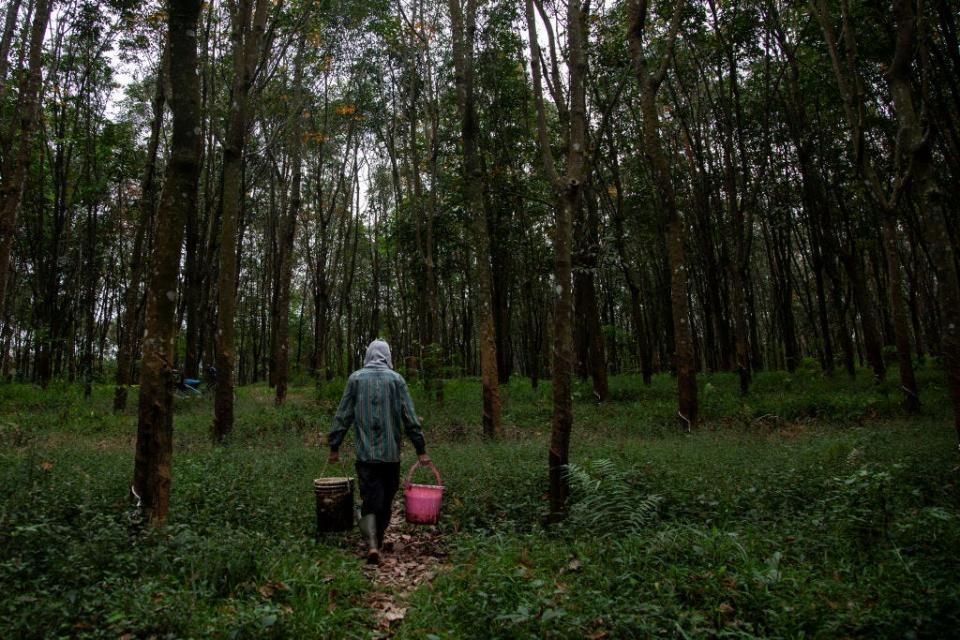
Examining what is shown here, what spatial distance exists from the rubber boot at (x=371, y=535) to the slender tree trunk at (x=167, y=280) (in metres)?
1.79

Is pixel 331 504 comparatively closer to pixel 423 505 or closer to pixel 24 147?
pixel 423 505

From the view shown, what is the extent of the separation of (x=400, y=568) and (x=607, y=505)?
83.6 inches

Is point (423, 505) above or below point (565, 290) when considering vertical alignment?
below

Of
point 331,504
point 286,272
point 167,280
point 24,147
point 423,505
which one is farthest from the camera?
point 286,272

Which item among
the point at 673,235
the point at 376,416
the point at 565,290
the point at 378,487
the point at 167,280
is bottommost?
Answer: the point at 378,487

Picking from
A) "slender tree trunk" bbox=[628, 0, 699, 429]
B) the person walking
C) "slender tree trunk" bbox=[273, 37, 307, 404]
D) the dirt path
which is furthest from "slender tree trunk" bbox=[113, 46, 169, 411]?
"slender tree trunk" bbox=[628, 0, 699, 429]

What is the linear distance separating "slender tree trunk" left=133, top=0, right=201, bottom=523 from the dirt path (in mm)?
2056

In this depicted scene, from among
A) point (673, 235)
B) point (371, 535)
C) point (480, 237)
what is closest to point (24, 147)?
point (480, 237)

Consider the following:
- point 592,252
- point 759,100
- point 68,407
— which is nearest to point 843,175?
point 759,100

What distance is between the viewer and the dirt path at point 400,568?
13.4 ft

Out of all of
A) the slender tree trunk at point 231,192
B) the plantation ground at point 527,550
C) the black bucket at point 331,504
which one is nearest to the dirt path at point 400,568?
the plantation ground at point 527,550

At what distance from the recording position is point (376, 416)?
5.61 metres

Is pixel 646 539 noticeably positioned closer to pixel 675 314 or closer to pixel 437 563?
pixel 437 563

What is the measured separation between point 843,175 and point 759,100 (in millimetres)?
3747
